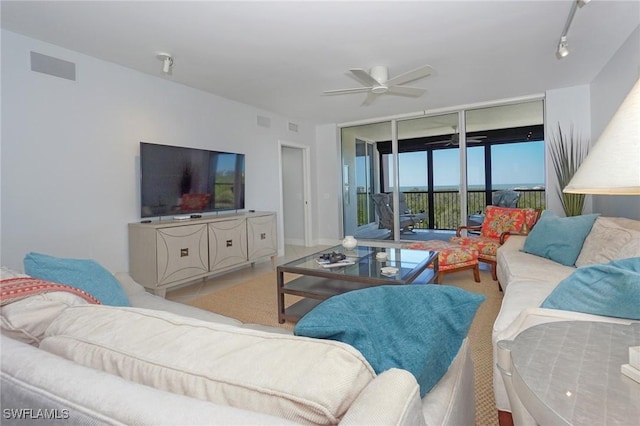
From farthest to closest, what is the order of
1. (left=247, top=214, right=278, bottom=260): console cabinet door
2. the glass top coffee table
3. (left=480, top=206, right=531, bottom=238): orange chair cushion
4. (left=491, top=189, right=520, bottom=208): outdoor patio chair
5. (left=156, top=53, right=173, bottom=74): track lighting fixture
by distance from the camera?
1. (left=491, top=189, right=520, bottom=208): outdoor patio chair
2. (left=247, top=214, right=278, bottom=260): console cabinet door
3. (left=480, top=206, right=531, bottom=238): orange chair cushion
4. (left=156, top=53, right=173, bottom=74): track lighting fixture
5. the glass top coffee table

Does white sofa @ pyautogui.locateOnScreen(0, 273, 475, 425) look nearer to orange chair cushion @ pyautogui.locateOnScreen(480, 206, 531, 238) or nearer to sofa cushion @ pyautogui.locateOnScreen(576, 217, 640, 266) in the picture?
sofa cushion @ pyautogui.locateOnScreen(576, 217, 640, 266)

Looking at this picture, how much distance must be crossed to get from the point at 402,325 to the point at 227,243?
349 cm

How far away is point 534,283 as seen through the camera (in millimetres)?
2100

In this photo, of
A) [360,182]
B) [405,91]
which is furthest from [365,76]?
[360,182]

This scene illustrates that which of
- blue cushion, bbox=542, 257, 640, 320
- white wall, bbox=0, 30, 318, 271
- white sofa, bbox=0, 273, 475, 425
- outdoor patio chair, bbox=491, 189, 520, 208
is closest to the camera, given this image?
white sofa, bbox=0, 273, 475, 425

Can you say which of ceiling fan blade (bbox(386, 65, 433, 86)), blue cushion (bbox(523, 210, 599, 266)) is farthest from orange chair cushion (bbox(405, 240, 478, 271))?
ceiling fan blade (bbox(386, 65, 433, 86))

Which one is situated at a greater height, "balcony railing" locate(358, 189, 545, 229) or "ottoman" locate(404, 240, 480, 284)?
"balcony railing" locate(358, 189, 545, 229)

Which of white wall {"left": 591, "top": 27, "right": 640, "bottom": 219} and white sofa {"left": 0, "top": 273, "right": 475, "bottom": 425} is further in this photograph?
white wall {"left": 591, "top": 27, "right": 640, "bottom": 219}

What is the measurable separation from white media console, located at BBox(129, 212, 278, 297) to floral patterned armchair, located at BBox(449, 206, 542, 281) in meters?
2.74

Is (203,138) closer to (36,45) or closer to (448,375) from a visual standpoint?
(36,45)

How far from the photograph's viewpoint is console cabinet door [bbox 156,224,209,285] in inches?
128

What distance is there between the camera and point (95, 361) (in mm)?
666

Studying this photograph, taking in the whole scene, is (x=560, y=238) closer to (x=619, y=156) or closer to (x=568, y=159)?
(x=619, y=156)

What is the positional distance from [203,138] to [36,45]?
1832mm
